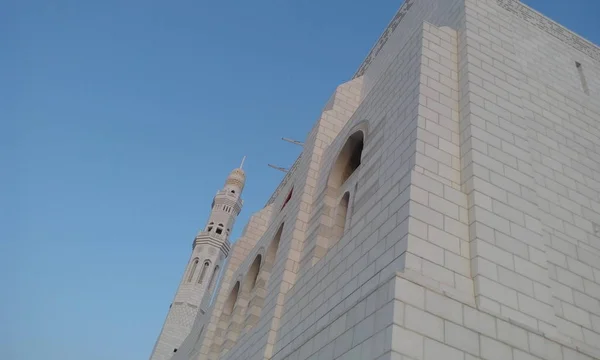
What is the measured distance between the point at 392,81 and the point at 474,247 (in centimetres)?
419

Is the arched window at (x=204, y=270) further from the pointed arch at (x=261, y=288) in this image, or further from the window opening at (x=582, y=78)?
the window opening at (x=582, y=78)

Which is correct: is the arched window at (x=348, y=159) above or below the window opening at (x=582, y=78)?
below

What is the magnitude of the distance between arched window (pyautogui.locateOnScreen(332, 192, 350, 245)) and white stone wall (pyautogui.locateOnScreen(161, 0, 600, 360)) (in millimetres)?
246

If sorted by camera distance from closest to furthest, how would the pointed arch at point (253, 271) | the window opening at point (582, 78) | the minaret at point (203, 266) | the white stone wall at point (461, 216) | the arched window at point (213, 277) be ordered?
the white stone wall at point (461, 216), the window opening at point (582, 78), the pointed arch at point (253, 271), the minaret at point (203, 266), the arched window at point (213, 277)

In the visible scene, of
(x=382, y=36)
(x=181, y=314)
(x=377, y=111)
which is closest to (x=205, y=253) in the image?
(x=181, y=314)

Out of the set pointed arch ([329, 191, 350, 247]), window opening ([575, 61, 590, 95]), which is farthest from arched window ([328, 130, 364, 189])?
window opening ([575, 61, 590, 95])

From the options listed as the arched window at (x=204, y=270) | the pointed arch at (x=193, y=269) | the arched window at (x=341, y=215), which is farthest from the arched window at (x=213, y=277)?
the arched window at (x=341, y=215)

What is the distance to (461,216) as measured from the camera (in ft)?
20.3

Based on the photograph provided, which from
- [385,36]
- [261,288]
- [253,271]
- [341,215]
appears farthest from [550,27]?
[253,271]

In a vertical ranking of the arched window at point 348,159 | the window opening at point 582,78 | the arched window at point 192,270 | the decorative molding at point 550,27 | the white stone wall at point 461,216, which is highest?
the arched window at point 192,270

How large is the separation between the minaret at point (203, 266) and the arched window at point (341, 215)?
23.0 m

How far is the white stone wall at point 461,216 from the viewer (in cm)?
528

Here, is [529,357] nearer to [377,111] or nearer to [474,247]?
[474,247]

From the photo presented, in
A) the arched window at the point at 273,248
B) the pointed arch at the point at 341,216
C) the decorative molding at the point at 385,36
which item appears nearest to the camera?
the pointed arch at the point at 341,216
